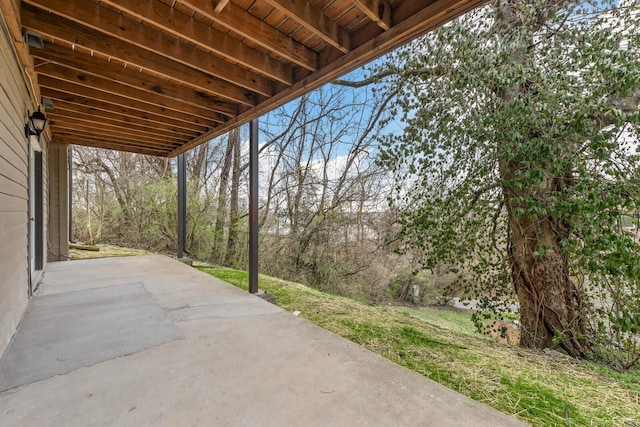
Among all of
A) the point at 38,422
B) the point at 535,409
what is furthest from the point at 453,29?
the point at 38,422

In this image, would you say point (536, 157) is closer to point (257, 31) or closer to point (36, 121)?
point (257, 31)

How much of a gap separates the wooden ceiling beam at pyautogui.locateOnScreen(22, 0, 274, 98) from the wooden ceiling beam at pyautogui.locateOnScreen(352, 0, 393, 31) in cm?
158

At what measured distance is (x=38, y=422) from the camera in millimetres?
1345

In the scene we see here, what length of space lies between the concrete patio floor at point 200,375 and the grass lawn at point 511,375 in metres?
0.41

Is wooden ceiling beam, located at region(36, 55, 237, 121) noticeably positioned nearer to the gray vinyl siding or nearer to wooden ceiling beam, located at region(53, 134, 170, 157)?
the gray vinyl siding

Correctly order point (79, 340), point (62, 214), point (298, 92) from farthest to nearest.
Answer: point (62, 214) → point (298, 92) → point (79, 340)

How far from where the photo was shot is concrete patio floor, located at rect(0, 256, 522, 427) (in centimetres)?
141

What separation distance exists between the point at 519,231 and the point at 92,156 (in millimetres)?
11953

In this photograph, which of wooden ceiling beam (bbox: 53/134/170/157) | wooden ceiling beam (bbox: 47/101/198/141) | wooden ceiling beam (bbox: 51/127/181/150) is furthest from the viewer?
wooden ceiling beam (bbox: 53/134/170/157)

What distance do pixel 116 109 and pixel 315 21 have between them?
3.37m

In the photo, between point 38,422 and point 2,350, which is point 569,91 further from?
point 2,350

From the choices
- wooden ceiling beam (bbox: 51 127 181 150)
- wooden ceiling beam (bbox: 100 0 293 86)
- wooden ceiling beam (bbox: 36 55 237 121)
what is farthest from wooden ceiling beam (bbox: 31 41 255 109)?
wooden ceiling beam (bbox: 51 127 181 150)

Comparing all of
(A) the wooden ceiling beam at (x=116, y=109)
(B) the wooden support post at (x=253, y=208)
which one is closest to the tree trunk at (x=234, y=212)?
(A) the wooden ceiling beam at (x=116, y=109)

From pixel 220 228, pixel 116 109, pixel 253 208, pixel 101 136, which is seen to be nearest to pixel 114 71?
pixel 116 109
